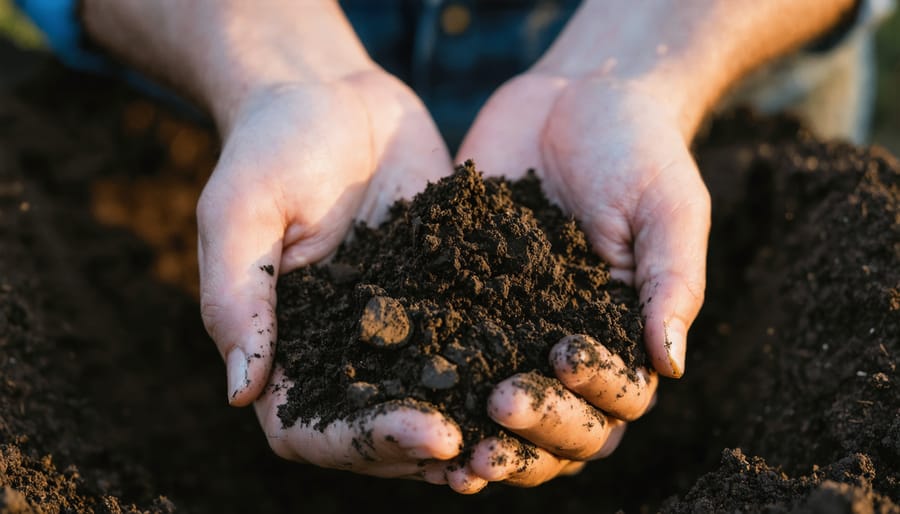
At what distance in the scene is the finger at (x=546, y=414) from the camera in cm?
166

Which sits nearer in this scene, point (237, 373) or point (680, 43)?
point (237, 373)

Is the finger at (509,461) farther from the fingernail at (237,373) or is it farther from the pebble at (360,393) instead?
the fingernail at (237,373)

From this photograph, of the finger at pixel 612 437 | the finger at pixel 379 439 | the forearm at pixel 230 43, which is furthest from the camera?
the forearm at pixel 230 43

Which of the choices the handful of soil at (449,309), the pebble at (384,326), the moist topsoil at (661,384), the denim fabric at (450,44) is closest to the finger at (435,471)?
the handful of soil at (449,309)

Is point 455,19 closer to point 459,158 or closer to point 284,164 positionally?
point 459,158

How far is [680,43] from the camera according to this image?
2.66m

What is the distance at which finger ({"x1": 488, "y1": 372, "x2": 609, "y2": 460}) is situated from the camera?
1.66 metres

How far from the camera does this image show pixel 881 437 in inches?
72.6

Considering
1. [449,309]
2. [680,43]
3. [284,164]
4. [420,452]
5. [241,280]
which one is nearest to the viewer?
[420,452]

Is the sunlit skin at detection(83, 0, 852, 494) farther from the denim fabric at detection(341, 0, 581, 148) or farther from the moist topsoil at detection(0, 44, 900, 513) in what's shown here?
the denim fabric at detection(341, 0, 581, 148)

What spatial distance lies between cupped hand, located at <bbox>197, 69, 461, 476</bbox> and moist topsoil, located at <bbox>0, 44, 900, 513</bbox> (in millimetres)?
385

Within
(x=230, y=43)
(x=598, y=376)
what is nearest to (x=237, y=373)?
(x=598, y=376)

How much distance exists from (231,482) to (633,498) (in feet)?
4.47

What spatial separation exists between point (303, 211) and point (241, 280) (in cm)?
30
